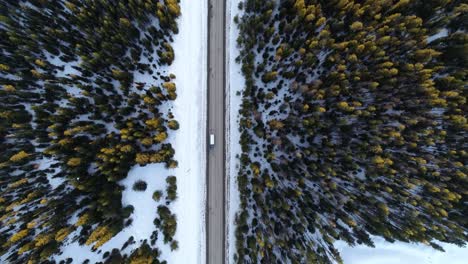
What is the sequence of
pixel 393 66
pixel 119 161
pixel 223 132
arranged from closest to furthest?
pixel 119 161
pixel 393 66
pixel 223 132

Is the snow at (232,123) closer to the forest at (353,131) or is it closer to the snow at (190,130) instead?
the forest at (353,131)

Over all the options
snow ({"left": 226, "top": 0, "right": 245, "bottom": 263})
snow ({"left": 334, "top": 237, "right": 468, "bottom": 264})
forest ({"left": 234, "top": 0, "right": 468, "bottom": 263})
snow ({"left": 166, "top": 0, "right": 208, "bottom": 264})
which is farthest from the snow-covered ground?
snow ({"left": 334, "top": 237, "right": 468, "bottom": 264})

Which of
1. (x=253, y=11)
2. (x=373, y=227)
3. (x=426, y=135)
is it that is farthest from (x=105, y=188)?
(x=426, y=135)

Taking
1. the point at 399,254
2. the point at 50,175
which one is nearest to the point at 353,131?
the point at 399,254

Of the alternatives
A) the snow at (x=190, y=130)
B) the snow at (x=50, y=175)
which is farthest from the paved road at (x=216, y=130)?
the snow at (x=50, y=175)

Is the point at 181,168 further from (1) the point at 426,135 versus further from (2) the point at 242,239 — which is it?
(1) the point at 426,135

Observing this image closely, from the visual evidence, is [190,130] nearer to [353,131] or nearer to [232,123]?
[232,123]

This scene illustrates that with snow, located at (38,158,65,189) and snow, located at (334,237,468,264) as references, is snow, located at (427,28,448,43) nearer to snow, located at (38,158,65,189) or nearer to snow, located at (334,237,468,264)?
snow, located at (334,237,468,264)
